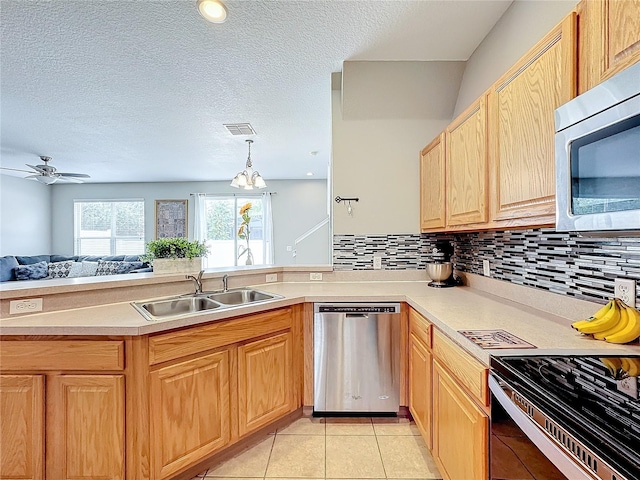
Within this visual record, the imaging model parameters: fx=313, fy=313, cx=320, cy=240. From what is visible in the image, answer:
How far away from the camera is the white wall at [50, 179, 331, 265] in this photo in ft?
22.7

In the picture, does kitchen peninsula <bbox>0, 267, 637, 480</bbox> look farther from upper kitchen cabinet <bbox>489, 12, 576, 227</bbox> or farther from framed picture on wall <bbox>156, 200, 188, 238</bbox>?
framed picture on wall <bbox>156, 200, 188, 238</bbox>

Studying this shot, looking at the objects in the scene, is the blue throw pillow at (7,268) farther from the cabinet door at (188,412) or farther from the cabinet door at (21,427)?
the cabinet door at (188,412)

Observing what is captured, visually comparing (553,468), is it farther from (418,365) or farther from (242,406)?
(242,406)

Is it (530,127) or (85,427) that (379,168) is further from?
(85,427)

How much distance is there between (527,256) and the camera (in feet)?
5.76

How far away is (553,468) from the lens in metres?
0.75

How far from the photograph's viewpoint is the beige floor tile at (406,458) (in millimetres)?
1678

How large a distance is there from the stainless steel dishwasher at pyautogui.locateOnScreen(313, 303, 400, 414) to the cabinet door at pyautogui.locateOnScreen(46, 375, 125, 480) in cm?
114

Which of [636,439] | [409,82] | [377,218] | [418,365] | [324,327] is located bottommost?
[418,365]

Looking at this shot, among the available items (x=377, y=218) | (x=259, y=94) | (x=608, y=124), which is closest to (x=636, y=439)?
(x=608, y=124)

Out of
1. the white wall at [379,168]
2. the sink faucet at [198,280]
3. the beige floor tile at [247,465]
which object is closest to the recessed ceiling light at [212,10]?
the white wall at [379,168]

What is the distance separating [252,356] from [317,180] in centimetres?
546

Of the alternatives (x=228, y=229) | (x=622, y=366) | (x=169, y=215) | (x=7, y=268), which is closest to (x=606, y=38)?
(x=622, y=366)

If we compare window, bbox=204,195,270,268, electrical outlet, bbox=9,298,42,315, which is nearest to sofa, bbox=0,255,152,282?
window, bbox=204,195,270,268
